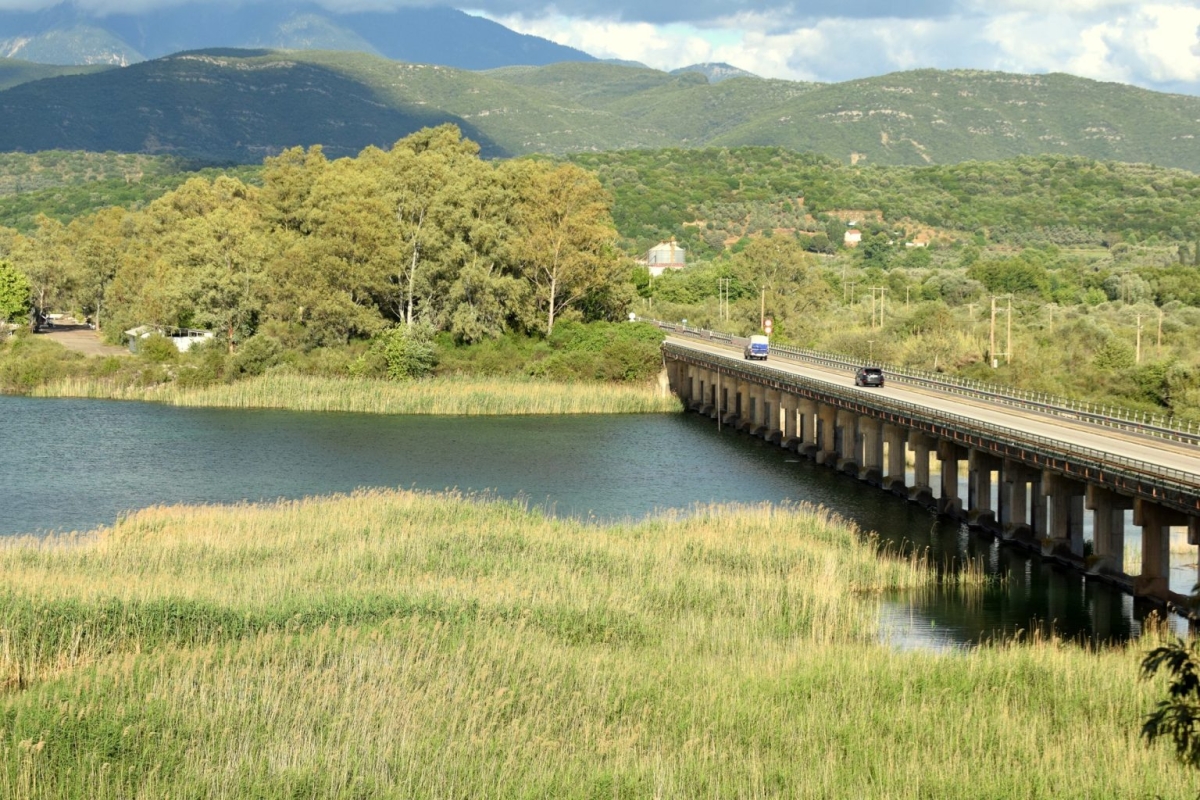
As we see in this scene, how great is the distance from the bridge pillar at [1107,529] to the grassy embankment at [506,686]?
284 inches

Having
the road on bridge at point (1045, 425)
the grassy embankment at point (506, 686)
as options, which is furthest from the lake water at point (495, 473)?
the grassy embankment at point (506, 686)

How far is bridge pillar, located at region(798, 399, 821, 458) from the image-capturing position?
70750mm

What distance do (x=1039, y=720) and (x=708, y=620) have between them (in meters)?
9.26

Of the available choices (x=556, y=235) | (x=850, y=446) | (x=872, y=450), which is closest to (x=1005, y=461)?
(x=872, y=450)

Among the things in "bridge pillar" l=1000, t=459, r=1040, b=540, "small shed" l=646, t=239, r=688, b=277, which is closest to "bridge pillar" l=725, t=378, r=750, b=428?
"bridge pillar" l=1000, t=459, r=1040, b=540

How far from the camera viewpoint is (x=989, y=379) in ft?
275

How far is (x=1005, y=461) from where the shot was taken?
160ft

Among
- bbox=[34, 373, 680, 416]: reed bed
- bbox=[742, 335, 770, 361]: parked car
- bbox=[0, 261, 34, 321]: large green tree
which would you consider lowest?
bbox=[34, 373, 680, 416]: reed bed

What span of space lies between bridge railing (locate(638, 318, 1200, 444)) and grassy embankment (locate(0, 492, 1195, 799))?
16.7 m

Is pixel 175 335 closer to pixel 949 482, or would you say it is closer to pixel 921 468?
pixel 921 468

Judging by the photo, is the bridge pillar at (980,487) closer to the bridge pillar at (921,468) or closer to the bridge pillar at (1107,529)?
the bridge pillar at (921,468)

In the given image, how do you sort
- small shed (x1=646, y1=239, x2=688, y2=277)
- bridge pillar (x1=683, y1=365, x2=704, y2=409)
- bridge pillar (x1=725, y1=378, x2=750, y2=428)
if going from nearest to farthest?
bridge pillar (x1=725, y1=378, x2=750, y2=428) → bridge pillar (x1=683, y1=365, x2=704, y2=409) → small shed (x1=646, y1=239, x2=688, y2=277)

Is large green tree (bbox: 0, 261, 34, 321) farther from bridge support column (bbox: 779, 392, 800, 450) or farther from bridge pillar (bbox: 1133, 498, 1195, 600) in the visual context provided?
bridge pillar (bbox: 1133, 498, 1195, 600)

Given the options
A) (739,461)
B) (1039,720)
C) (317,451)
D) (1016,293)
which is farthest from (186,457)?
(1016,293)
